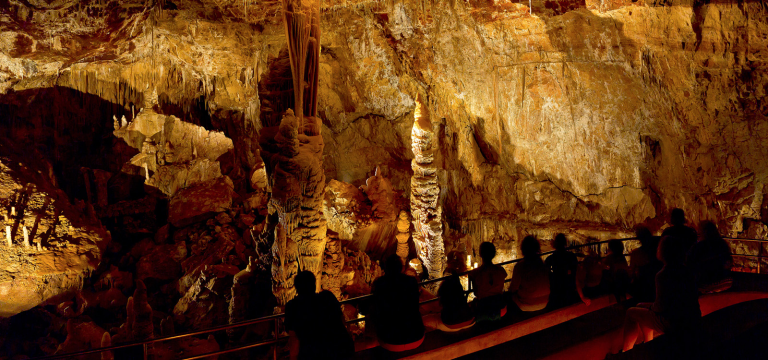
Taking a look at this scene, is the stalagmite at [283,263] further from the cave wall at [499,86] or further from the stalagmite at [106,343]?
the stalagmite at [106,343]

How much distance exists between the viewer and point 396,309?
232 cm

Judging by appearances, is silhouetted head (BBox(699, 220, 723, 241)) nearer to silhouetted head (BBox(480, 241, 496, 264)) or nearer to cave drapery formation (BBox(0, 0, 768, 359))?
silhouetted head (BBox(480, 241, 496, 264))

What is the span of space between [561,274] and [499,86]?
576cm

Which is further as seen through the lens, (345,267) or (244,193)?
(244,193)

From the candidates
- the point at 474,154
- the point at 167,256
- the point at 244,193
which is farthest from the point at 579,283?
the point at 244,193

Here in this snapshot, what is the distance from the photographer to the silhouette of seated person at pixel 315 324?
1.97 metres

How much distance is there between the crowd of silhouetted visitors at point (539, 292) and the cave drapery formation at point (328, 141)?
3131 millimetres

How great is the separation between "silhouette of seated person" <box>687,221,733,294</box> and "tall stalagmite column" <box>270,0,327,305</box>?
478cm

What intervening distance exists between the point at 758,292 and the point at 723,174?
13.2 feet

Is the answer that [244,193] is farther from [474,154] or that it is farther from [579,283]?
[579,283]

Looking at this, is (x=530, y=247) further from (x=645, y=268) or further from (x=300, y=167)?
(x=300, y=167)

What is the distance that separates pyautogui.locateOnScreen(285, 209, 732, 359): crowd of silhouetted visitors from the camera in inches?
79.4

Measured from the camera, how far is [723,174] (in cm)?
650

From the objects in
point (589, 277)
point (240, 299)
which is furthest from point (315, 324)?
point (240, 299)
